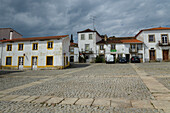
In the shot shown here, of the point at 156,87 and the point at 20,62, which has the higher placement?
the point at 20,62

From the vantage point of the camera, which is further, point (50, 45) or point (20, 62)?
point (20, 62)

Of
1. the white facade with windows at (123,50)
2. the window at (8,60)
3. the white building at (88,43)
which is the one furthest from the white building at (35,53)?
the white facade with windows at (123,50)

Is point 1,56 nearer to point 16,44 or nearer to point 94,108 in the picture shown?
point 16,44

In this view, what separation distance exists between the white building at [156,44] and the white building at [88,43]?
12.6 meters

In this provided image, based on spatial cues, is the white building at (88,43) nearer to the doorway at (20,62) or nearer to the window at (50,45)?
the window at (50,45)

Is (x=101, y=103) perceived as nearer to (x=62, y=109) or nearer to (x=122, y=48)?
(x=62, y=109)

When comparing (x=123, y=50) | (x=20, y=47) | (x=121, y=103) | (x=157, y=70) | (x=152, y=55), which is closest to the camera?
(x=121, y=103)

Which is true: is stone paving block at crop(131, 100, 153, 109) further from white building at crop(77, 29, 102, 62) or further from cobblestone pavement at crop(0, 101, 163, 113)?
white building at crop(77, 29, 102, 62)

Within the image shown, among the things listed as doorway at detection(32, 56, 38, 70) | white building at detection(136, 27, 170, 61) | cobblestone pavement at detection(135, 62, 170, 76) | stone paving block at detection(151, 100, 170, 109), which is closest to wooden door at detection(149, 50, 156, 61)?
white building at detection(136, 27, 170, 61)

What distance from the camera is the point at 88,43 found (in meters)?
32.8

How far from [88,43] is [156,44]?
17.2m

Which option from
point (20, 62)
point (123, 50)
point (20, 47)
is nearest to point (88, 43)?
point (123, 50)

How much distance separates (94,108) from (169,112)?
1.73 metres

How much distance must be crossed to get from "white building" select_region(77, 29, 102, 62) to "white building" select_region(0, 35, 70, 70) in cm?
1388
